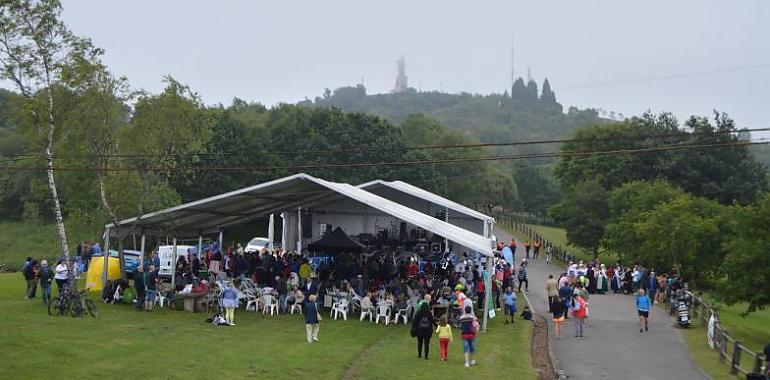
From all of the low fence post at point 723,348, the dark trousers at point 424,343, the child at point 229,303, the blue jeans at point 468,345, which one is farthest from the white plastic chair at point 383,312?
the low fence post at point 723,348

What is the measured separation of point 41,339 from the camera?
16625 mm

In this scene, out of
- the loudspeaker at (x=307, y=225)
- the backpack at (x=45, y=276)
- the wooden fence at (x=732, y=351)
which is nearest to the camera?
the wooden fence at (x=732, y=351)

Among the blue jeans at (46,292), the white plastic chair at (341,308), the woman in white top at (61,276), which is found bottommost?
the white plastic chair at (341,308)

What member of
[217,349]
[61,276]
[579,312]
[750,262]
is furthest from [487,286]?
[61,276]

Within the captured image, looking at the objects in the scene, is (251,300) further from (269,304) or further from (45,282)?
(45,282)

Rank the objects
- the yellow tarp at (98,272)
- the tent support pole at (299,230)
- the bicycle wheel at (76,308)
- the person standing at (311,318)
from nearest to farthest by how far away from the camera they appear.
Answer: the person standing at (311,318), the bicycle wheel at (76,308), the yellow tarp at (98,272), the tent support pole at (299,230)

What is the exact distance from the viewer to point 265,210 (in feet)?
99.5

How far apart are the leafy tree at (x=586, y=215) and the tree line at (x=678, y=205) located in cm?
6

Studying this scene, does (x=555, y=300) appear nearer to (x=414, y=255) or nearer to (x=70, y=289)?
(x=414, y=255)

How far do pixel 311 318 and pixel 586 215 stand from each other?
3705 centimetres

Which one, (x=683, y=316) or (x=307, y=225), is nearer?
(x=683, y=316)

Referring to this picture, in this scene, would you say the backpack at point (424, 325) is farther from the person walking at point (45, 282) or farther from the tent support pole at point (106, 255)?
the tent support pole at point (106, 255)

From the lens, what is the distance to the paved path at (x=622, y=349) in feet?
57.1

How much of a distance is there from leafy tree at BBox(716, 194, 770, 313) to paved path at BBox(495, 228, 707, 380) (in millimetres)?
3035
